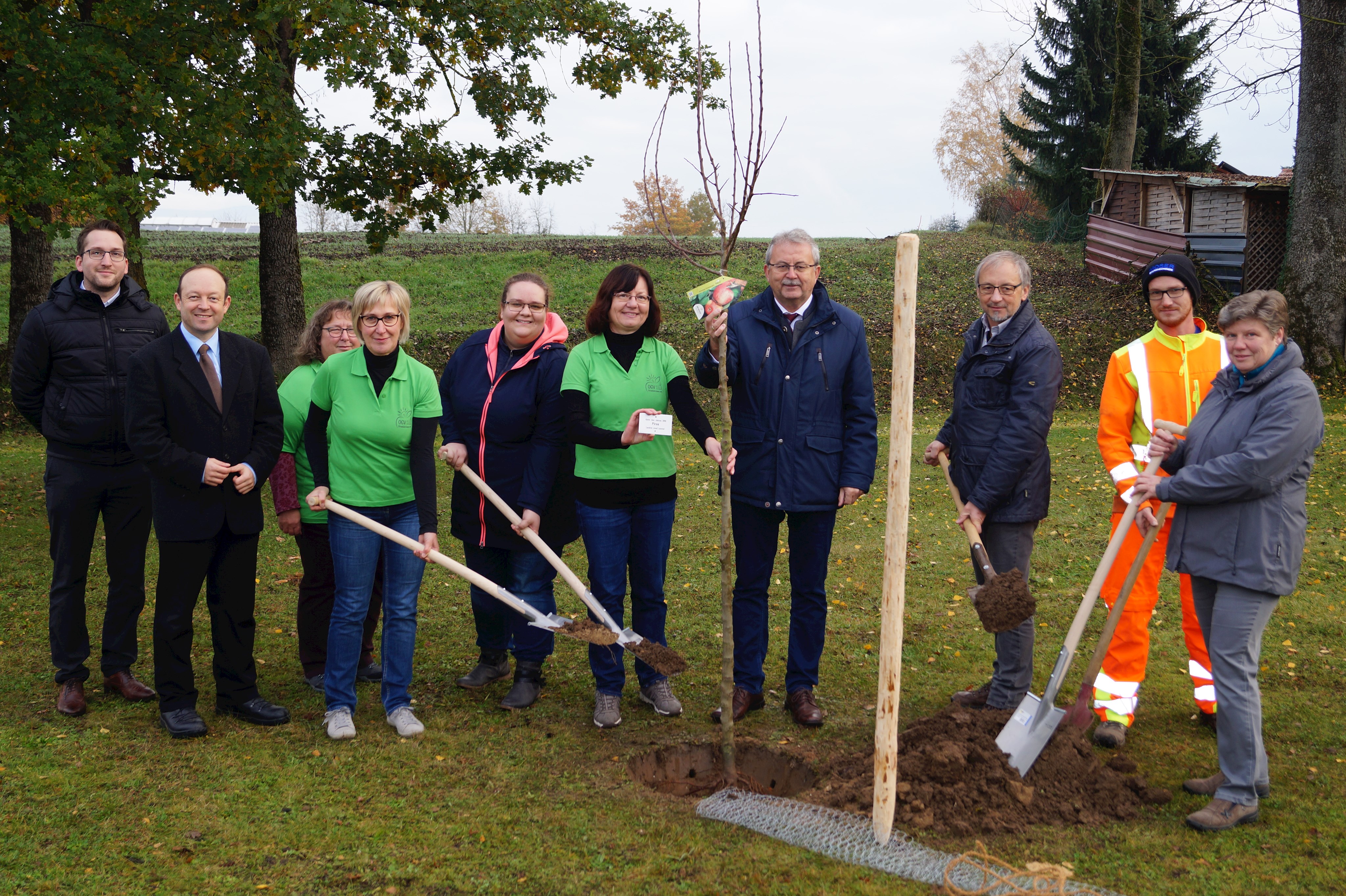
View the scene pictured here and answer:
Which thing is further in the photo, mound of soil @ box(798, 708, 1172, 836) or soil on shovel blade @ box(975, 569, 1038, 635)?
soil on shovel blade @ box(975, 569, 1038, 635)

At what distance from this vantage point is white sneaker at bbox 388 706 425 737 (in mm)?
4547

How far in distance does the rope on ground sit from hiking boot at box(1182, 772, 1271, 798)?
2.95 ft

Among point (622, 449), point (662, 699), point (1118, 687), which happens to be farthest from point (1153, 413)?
point (662, 699)

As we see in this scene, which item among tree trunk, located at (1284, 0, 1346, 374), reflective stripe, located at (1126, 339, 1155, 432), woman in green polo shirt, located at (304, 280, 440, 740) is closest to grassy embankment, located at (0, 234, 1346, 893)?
woman in green polo shirt, located at (304, 280, 440, 740)

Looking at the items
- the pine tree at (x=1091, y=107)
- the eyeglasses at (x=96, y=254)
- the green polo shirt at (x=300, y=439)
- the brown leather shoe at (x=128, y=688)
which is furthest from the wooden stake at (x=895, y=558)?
the pine tree at (x=1091, y=107)

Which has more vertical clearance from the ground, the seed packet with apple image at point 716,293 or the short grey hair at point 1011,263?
the short grey hair at point 1011,263

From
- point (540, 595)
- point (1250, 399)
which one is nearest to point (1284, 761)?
point (1250, 399)

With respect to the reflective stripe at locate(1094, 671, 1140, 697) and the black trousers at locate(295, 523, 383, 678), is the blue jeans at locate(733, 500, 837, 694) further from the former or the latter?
the black trousers at locate(295, 523, 383, 678)

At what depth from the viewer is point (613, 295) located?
4566 millimetres

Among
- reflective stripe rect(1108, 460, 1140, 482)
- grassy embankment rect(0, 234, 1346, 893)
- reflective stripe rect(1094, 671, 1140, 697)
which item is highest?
reflective stripe rect(1108, 460, 1140, 482)

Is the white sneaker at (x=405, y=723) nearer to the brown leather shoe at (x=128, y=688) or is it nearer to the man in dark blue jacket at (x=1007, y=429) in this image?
the brown leather shoe at (x=128, y=688)

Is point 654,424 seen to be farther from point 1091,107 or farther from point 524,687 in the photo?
point 1091,107

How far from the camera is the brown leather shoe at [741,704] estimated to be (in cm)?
475

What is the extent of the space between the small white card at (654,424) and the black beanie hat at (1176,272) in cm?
229
